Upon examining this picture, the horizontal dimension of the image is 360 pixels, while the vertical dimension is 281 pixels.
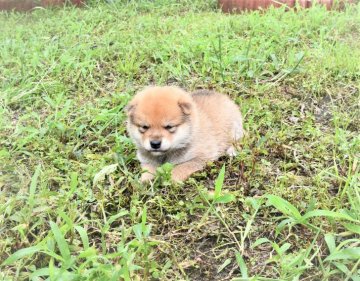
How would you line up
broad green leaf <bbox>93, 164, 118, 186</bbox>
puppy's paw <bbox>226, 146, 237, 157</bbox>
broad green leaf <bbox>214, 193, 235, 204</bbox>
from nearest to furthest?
broad green leaf <bbox>214, 193, 235, 204</bbox>
broad green leaf <bbox>93, 164, 118, 186</bbox>
puppy's paw <bbox>226, 146, 237, 157</bbox>

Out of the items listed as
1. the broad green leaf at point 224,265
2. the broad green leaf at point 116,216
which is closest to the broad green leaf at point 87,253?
the broad green leaf at point 116,216

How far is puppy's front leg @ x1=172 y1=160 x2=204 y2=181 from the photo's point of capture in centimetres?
349

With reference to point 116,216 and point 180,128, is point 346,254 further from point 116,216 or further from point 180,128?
point 180,128

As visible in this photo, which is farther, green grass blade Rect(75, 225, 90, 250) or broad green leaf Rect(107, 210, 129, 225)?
broad green leaf Rect(107, 210, 129, 225)

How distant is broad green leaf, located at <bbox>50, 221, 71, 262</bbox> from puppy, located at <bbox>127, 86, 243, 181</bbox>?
0.92 m

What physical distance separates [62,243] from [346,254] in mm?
1506

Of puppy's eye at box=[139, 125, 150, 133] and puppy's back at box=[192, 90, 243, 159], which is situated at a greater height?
puppy's eye at box=[139, 125, 150, 133]

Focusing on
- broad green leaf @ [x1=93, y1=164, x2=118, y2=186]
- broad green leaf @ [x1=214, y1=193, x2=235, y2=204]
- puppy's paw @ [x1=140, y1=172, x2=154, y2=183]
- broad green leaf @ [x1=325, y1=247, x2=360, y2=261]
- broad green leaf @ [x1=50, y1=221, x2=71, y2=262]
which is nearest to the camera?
broad green leaf @ [x1=325, y1=247, x2=360, y2=261]

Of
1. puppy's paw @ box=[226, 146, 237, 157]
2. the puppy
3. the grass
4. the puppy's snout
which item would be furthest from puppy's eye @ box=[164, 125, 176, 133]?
puppy's paw @ box=[226, 146, 237, 157]

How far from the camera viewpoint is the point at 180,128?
3.52 metres

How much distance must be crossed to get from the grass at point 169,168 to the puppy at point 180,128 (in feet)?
0.46

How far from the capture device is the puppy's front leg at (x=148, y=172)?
3.46m

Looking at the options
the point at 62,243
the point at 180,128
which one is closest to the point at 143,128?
the point at 180,128

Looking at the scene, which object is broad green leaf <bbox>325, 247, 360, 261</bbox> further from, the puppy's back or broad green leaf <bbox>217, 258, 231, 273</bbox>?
the puppy's back
